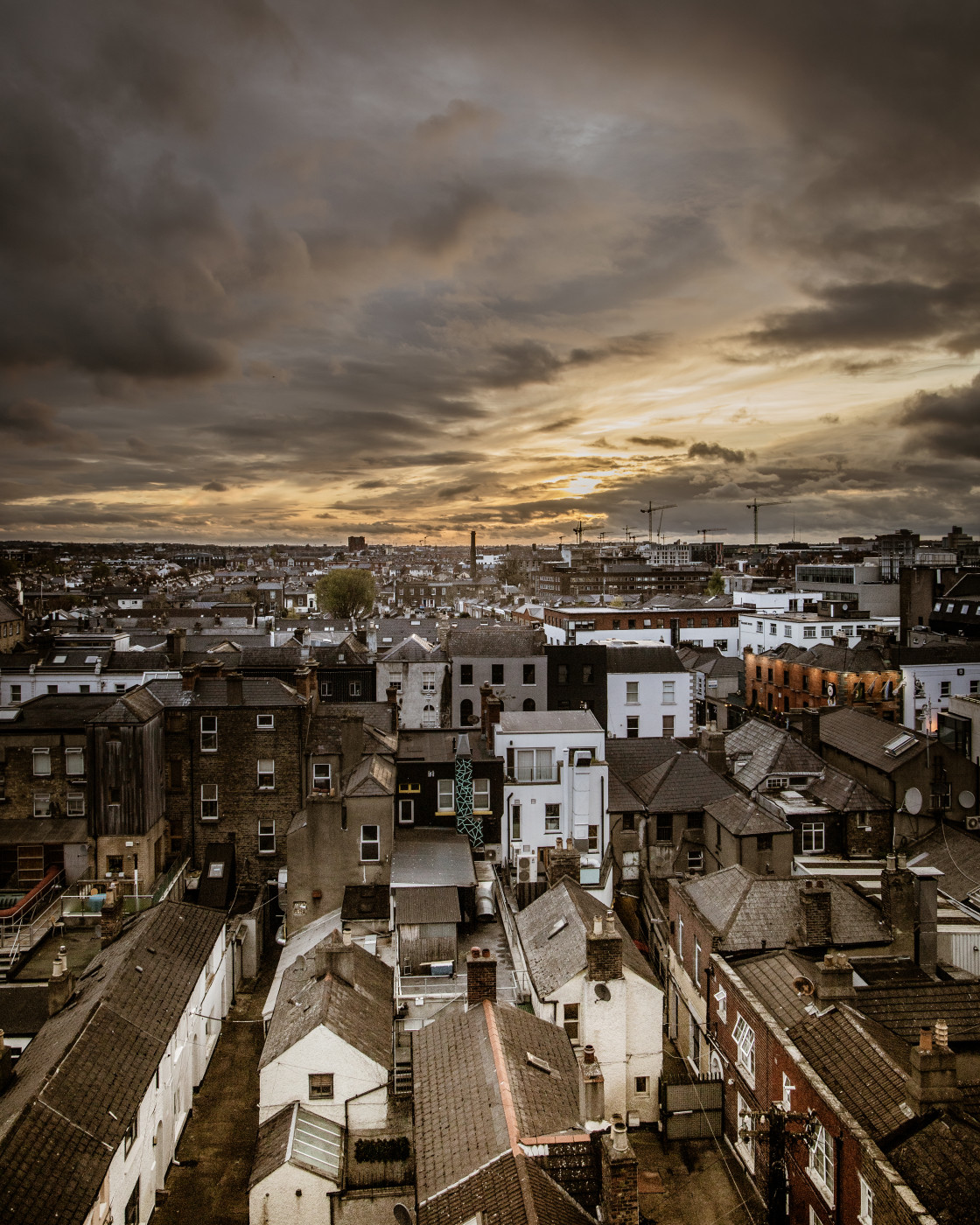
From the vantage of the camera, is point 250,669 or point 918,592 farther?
point 918,592

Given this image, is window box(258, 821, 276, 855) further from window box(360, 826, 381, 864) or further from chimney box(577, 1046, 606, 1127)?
chimney box(577, 1046, 606, 1127)

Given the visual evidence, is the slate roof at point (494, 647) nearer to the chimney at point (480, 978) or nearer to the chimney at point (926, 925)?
the chimney at point (926, 925)

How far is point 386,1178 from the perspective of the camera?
22.5m

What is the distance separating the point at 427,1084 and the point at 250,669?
4177cm

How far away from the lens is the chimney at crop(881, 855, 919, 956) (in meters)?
28.3

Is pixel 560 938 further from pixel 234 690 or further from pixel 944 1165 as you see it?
pixel 234 690

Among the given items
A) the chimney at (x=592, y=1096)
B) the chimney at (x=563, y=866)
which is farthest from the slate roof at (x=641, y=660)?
the chimney at (x=592, y=1096)

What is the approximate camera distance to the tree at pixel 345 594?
5143 inches

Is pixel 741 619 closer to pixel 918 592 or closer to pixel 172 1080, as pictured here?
pixel 918 592

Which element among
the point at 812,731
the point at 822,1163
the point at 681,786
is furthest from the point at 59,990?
the point at 812,731

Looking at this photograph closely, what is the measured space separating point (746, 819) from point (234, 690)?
84.0ft

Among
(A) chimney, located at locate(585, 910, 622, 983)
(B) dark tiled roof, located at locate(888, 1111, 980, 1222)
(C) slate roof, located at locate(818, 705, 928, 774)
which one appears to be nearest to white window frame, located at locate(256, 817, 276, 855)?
(A) chimney, located at locate(585, 910, 622, 983)

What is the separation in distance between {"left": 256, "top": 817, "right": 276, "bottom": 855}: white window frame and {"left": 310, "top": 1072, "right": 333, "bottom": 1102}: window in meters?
19.2

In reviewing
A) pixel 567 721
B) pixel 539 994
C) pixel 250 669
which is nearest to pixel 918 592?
pixel 567 721
